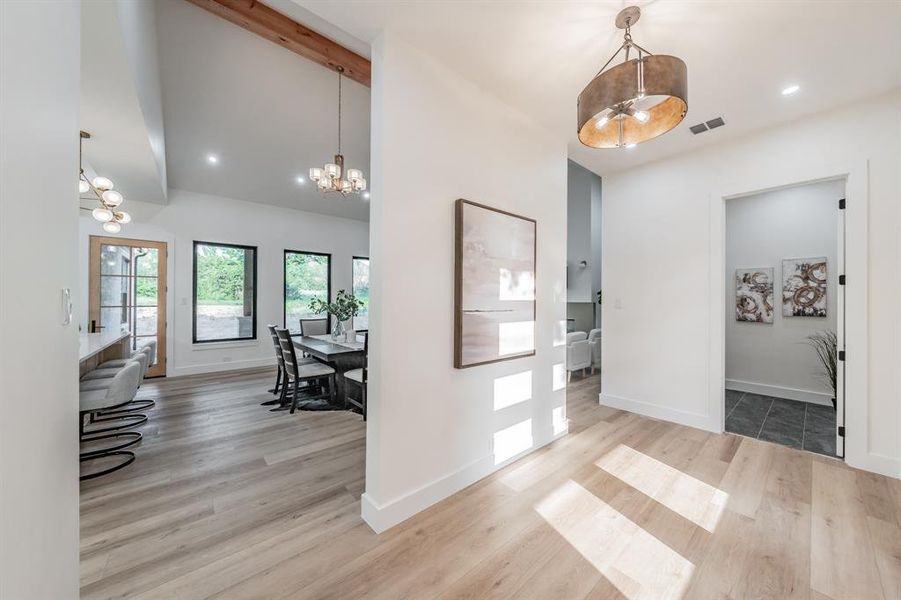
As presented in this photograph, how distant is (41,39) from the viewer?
33.7 inches

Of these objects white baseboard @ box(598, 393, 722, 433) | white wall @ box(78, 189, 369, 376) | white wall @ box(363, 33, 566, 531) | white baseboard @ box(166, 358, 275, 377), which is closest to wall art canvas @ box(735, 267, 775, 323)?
white baseboard @ box(598, 393, 722, 433)

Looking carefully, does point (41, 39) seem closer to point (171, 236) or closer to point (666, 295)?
Answer: point (666, 295)

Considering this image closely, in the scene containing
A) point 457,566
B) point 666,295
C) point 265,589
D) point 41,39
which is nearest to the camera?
point 41,39

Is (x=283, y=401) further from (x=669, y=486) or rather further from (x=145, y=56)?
(x=669, y=486)

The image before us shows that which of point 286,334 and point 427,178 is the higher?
point 427,178

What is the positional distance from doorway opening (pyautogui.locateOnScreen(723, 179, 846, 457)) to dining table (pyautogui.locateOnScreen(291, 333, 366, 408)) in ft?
13.9

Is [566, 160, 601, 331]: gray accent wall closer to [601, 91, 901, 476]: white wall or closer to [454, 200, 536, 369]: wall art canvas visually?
[601, 91, 901, 476]: white wall

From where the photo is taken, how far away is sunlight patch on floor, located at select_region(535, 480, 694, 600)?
62.8 inches

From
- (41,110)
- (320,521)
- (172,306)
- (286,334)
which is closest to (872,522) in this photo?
(320,521)

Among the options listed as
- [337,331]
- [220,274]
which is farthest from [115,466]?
[220,274]

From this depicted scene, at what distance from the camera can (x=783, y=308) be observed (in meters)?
4.46

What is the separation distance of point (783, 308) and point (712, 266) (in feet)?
6.98

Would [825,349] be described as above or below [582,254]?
below

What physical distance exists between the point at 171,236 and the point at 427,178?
18.2 ft
